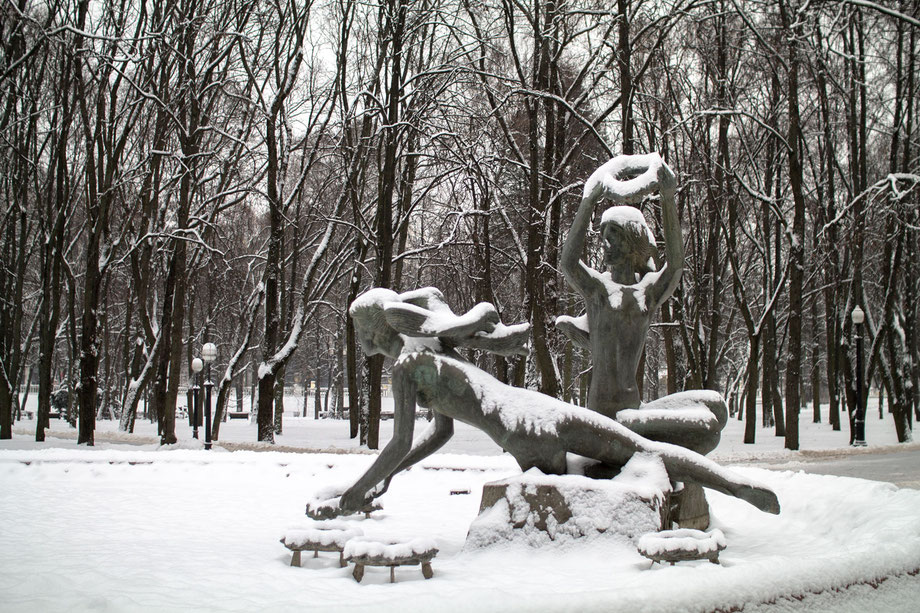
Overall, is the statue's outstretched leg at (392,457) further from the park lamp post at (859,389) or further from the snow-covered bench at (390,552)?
the park lamp post at (859,389)

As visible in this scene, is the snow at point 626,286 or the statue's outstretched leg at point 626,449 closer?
the statue's outstretched leg at point 626,449

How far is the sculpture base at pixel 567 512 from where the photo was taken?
5.19 meters

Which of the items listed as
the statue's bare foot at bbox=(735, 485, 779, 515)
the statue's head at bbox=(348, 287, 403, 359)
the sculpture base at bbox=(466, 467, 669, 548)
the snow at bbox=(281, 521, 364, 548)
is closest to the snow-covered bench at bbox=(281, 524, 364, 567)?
the snow at bbox=(281, 521, 364, 548)

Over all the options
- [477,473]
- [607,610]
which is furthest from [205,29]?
[607,610]

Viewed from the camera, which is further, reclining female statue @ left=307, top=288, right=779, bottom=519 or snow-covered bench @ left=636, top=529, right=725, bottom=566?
reclining female statue @ left=307, top=288, right=779, bottom=519

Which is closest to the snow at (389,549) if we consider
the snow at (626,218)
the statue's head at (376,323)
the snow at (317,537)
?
the snow at (317,537)

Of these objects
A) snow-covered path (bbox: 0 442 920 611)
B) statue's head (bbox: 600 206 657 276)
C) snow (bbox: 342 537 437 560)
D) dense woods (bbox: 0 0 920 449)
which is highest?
dense woods (bbox: 0 0 920 449)

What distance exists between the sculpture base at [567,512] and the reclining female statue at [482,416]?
0.99 ft

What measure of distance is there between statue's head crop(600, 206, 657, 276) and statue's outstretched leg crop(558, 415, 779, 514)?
1.60 metres

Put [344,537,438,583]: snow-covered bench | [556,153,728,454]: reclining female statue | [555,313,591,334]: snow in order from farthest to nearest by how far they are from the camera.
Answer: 1. [555,313,591,334]: snow
2. [556,153,728,454]: reclining female statue
3. [344,537,438,583]: snow-covered bench

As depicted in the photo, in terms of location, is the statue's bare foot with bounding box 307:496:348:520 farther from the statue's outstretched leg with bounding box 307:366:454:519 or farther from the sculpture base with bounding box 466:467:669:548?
the sculpture base with bounding box 466:467:669:548

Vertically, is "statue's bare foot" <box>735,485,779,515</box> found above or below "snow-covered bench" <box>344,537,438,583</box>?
above

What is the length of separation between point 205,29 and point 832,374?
2316cm

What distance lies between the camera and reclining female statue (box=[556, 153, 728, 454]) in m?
6.23
